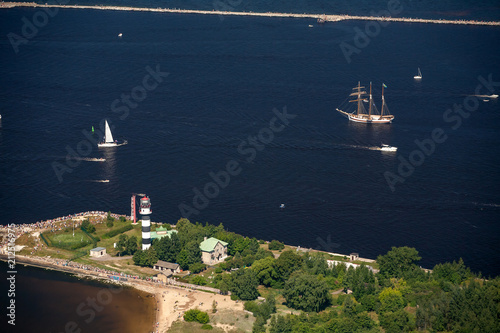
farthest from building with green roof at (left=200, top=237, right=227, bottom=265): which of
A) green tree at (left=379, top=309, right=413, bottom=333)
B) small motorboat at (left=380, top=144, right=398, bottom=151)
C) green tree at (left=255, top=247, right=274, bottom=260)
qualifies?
small motorboat at (left=380, top=144, right=398, bottom=151)

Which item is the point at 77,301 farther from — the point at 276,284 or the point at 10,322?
the point at 276,284

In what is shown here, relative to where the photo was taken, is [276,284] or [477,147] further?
[477,147]

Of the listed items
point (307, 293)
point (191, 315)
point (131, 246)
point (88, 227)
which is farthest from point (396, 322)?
point (88, 227)

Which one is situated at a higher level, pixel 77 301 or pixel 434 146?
pixel 434 146

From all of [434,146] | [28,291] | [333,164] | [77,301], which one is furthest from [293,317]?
[434,146]

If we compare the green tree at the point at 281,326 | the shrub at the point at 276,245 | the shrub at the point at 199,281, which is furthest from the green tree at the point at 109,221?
the green tree at the point at 281,326

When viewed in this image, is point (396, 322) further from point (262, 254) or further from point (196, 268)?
point (196, 268)

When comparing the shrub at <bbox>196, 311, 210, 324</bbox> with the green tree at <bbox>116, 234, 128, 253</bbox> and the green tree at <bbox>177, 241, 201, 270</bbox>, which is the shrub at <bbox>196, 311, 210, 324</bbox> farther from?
the green tree at <bbox>116, 234, 128, 253</bbox>
